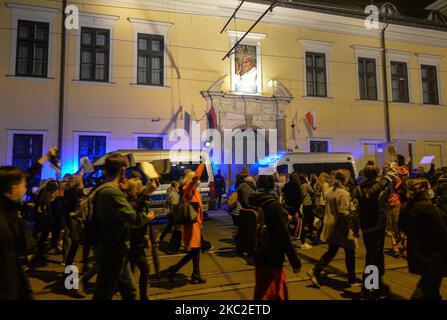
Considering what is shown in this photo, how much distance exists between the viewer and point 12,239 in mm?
2758

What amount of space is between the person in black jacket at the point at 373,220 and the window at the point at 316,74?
13.9 meters

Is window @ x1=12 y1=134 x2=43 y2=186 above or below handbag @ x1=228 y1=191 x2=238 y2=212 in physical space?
above

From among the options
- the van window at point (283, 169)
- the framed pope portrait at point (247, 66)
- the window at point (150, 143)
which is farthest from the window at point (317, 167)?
the window at point (150, 143)

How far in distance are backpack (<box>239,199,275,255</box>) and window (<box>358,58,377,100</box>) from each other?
17.8m

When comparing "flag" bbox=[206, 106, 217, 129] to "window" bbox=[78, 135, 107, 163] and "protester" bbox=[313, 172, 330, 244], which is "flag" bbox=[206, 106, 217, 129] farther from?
"protester" bbox=[313, 172, 330, 244]

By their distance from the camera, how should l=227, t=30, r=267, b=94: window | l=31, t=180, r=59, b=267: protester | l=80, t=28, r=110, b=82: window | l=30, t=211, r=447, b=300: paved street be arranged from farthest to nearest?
l=227, t=30, r=267, b=94: window → l=80, t=28, r=110, b=82: window → l=31, t=180, r=59, b=267: protester → l=30, t=211, r=447, b=300: paved street

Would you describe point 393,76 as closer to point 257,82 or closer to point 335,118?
point 335,118

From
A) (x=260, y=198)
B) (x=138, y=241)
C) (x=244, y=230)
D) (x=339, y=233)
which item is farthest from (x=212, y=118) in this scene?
(x=244, y=230)

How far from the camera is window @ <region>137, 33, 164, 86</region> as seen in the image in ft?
51.8

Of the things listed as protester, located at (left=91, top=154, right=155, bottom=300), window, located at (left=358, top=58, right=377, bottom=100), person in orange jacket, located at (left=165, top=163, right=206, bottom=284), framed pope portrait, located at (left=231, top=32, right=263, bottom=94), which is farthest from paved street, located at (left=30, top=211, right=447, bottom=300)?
window, located at (left=358, top=58, right=377, bottom=100)

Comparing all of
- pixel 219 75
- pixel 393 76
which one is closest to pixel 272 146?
pixel 219 75

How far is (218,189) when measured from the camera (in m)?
15.4

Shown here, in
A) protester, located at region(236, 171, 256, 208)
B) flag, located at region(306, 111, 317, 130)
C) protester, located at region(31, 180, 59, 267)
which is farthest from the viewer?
flag, located at region(306, 111, 317, 130)

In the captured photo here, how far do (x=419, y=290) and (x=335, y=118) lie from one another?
15.5 metres
